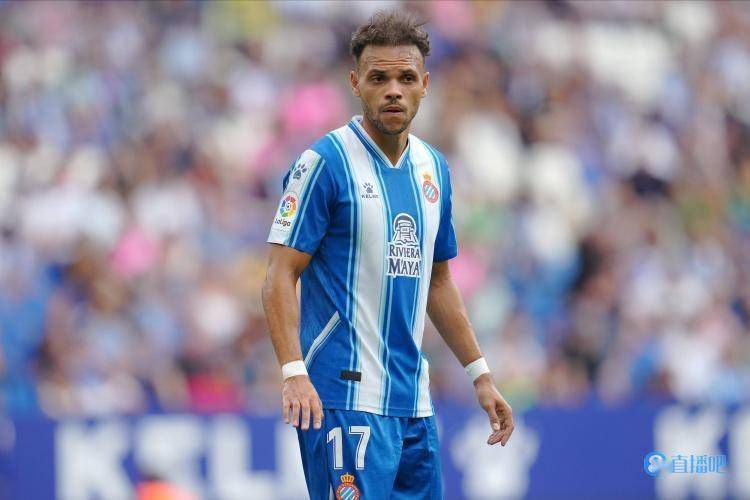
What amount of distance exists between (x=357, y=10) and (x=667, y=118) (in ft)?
11.3

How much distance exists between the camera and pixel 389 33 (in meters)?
4.93

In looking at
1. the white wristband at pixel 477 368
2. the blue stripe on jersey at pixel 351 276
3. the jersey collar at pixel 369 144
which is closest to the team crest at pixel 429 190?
the jersey collar at pixel 369 144

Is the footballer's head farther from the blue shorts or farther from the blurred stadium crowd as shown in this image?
the blurred stadium crowd

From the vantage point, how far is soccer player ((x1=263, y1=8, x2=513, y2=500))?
4832mm

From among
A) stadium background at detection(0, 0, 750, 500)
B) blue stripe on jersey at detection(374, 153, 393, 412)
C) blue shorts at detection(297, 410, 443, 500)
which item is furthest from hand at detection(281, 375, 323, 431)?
stadium background at detection(0, 0, 750, 500)

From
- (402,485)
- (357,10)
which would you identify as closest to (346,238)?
(402,485)

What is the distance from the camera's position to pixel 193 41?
13.3 meters

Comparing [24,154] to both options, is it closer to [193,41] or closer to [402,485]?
[193,41]

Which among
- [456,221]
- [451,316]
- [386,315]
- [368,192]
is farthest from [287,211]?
[456,221]

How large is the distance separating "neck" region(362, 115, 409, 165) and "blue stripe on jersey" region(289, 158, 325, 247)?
26 cm

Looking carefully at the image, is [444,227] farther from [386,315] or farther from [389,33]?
[389,33]

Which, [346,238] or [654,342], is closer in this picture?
[346,238]

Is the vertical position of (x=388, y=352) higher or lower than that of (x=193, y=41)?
lower

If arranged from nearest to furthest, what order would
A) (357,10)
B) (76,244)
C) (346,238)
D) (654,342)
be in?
(346,238), (76,244), (654,342), (357,10)
